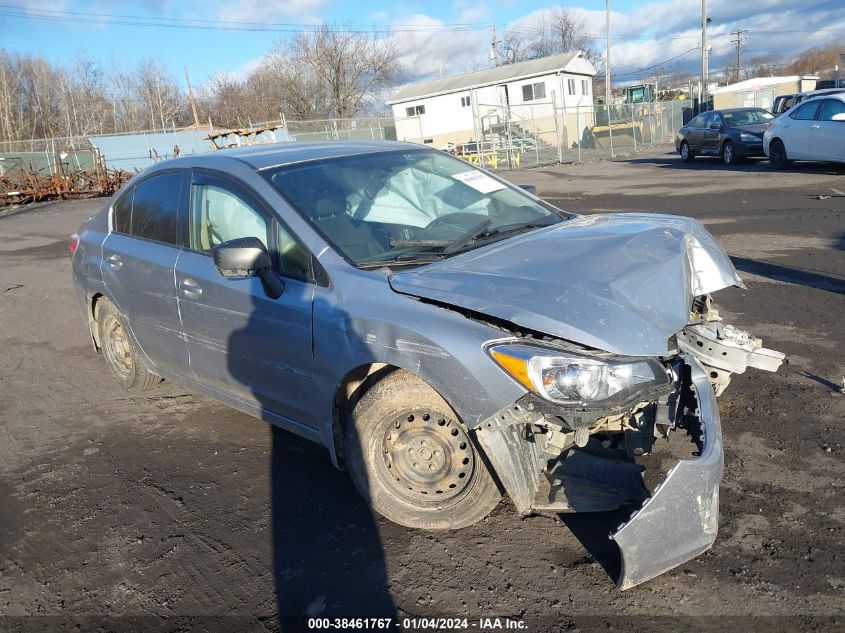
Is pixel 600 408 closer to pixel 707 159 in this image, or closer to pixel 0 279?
pixel 0 279

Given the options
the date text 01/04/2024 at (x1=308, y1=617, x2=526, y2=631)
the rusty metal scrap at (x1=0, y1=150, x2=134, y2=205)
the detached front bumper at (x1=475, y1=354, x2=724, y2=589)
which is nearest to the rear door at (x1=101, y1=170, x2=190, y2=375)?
the date text 01/04/2024 at (x1=308, y1=617, x2=526, y2=631)

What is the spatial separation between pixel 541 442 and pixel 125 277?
3213mm

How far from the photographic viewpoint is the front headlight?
261cm

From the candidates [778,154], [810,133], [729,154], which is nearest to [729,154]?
[729,154]

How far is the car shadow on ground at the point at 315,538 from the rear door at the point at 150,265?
0.70 m

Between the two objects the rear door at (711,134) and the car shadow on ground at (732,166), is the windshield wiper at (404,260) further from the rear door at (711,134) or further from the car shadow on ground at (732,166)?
the rear door at (711,134)

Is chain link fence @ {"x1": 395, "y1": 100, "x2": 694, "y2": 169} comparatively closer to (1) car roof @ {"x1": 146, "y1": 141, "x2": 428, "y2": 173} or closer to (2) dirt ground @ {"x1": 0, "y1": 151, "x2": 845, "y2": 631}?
(1) car roof @ {"x1": 146, "y1": 141, "x2": 428, "y2": 173}

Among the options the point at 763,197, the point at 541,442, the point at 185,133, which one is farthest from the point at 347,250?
the point at 185,133

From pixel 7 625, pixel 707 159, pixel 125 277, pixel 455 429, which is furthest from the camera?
pixel 707 159

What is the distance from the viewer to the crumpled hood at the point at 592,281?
8.73 feet

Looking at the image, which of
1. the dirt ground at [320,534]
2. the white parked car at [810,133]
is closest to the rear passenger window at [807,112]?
the white parked car at [810,133]

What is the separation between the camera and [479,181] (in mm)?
4328

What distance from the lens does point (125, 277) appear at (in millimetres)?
4641

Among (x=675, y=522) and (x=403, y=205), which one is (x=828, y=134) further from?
(x=675, y=522)
